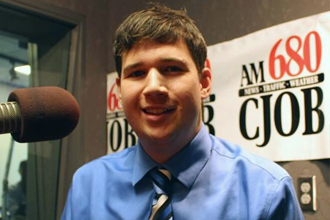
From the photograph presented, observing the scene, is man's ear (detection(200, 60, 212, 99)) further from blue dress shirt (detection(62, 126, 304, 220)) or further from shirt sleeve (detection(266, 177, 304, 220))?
shirt sleeve (detection(266, 177, 304, 220))

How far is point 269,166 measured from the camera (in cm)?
124

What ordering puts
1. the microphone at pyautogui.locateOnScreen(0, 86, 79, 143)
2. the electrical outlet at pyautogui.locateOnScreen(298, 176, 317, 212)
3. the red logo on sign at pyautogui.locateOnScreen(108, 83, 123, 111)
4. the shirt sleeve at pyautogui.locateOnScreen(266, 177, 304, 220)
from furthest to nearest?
the red logo on sign at pyautogui.locateOnScreen(108, 83, 123, 111)
the electrical outlet at pyautogui.locateOnScreen(298, 176, 317, 212)
the shirt sleeve at pyautogui.locateOnScreen(266, 177, 304, 220)
the microphone at pyautogui.locateOnScreen(0, 86, 79, 143)

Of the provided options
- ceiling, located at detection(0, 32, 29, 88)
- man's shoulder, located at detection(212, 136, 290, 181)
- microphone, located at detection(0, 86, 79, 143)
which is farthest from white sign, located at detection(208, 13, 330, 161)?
microphone, located at detection(0, 86, 79, 143)

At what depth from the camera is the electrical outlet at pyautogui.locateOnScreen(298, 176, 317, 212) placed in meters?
1.77

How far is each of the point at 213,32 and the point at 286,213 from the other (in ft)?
4.30

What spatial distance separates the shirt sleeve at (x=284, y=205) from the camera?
1136 mm

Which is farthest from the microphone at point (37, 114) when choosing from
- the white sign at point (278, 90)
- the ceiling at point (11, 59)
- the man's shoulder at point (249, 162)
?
the ceiling at point (11, 59)

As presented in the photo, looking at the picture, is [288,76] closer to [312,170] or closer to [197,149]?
[312,170]

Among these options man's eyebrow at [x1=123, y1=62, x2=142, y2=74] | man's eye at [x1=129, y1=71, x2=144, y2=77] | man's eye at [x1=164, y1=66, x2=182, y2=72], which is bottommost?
man's eye at [x1=129, y1=71, x2=144, y2=77]

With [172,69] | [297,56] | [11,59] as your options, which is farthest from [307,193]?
[11,59]

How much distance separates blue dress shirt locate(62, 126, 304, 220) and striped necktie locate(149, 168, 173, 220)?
0.6 inches

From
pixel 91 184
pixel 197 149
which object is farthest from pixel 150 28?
pixel 91 184

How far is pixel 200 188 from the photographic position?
121cm

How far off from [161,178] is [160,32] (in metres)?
0.38
